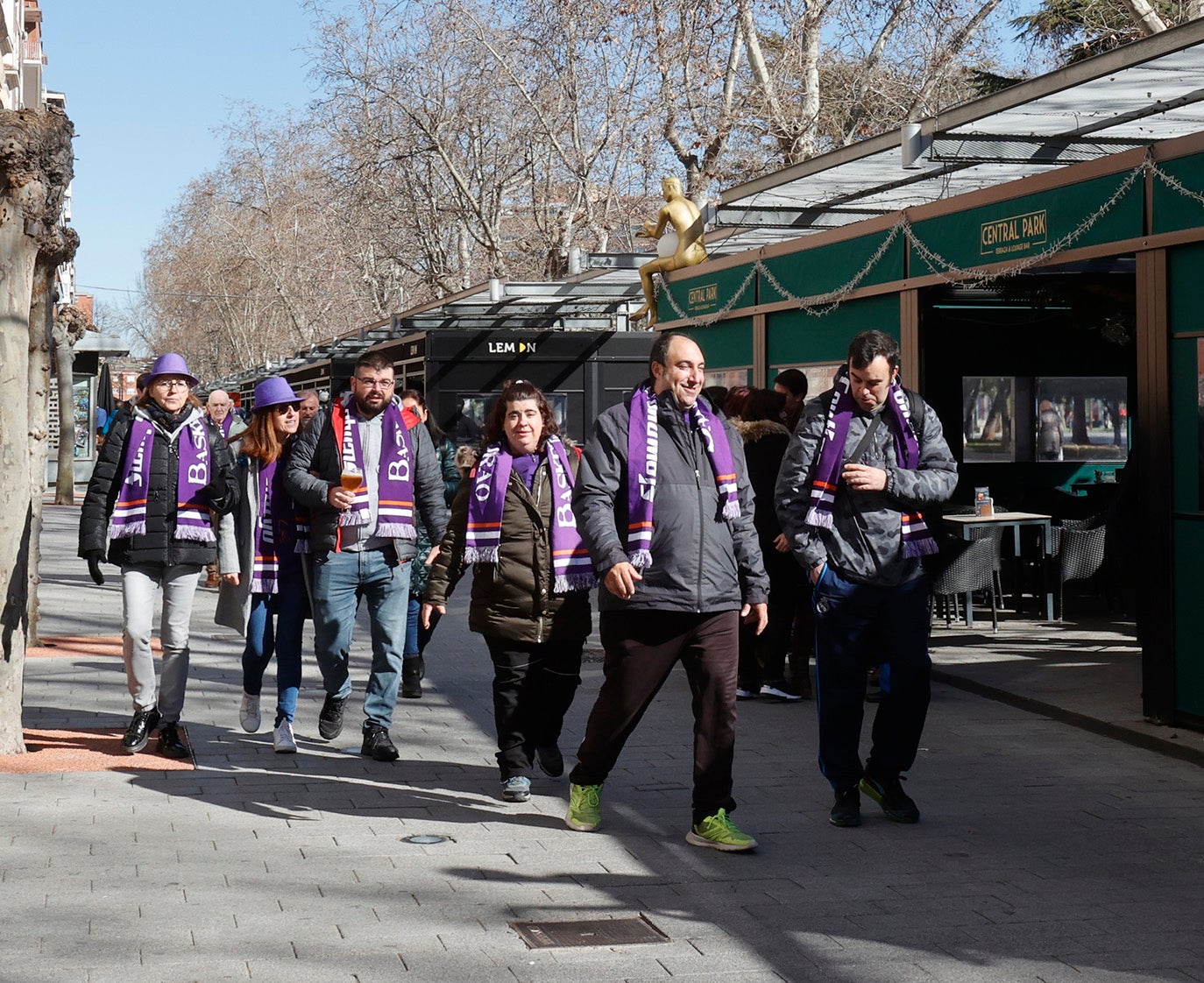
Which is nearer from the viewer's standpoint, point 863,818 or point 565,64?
point 863,818

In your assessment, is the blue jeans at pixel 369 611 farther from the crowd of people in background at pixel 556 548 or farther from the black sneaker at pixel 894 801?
the black sneaker at pixel 894 801

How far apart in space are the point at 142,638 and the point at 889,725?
11.4 ft

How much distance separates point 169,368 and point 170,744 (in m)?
1.79

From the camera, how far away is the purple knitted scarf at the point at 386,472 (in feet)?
24.4

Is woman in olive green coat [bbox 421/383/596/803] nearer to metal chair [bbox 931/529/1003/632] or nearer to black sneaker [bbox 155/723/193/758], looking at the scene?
black sneaker [bbox 155/723/193/758]

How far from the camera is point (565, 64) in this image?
2786 centimetres

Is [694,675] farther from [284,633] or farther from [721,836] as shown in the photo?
[284,633]

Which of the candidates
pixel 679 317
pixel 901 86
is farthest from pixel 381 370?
pixel 901 86

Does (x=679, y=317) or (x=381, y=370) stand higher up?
(x=679, y=317)

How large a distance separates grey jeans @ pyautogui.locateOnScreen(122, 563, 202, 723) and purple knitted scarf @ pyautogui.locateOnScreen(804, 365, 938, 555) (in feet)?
10.1

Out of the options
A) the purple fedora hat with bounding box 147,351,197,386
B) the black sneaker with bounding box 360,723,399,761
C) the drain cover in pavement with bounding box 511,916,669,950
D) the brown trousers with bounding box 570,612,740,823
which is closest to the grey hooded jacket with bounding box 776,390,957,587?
the brown trousers with bounding box 570,612,740,823

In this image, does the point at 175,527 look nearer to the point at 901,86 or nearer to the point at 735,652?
the point at 735,652

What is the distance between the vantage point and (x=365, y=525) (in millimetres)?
7438

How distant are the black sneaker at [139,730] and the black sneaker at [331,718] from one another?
80 centimetres
